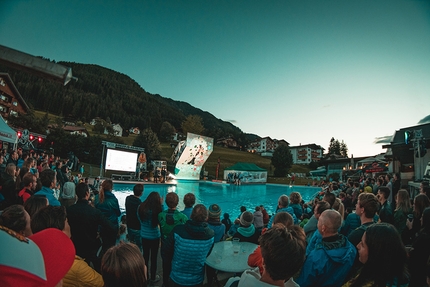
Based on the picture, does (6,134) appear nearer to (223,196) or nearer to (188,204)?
(188,204)

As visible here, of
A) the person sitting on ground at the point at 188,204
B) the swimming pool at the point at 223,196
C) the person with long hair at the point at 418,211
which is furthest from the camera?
the swimming pool at the point at 223,196

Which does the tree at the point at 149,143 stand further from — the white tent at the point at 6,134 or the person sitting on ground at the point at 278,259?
the person sitting on ground at the point at 278,259

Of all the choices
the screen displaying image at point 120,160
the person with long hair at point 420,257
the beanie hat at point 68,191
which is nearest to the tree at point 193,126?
the screen displaying image at point 120,160

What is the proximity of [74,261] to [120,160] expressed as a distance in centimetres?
2330

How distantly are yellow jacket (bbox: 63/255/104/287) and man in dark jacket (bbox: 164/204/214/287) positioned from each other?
99 cm

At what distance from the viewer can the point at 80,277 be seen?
5.35 feet

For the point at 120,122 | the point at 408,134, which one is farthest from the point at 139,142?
the point at 120,122

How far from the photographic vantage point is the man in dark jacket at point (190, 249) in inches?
99.0

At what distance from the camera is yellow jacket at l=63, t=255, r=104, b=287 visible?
1611 mm

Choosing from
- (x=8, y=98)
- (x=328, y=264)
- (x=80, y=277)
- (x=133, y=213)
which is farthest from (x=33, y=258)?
(x=8, y=98)

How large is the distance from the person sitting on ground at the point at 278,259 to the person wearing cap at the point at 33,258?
0.99m

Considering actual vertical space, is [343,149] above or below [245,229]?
above

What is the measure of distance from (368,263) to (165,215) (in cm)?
247

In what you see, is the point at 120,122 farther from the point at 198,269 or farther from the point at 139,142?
the point at 198,269
